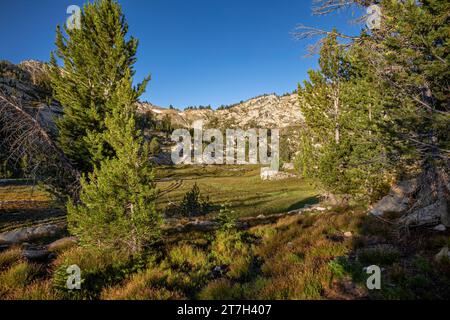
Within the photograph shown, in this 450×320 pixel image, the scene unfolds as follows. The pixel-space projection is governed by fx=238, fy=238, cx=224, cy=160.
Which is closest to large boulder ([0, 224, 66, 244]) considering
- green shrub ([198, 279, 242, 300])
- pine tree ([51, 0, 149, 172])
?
pine tree ([51, 0, 149, 172])

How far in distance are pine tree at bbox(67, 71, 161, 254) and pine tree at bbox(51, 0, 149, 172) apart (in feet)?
13.2

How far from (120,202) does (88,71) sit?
771 cm

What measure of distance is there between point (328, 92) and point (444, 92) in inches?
333

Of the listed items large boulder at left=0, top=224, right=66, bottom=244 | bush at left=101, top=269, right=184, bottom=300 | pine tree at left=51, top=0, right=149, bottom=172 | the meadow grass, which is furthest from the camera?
the meadow grass

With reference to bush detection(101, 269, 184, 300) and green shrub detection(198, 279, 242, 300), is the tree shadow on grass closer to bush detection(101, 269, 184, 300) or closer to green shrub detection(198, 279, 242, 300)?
green shrub detection(198, 279, 242, 300)

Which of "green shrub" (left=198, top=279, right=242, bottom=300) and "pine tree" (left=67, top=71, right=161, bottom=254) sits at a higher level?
"pine tree" (left=67, top=71, right=161, bottom=254)

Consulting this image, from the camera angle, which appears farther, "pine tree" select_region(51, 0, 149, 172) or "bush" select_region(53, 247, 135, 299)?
"pine tree" select_region(51, 0, 149, 172)

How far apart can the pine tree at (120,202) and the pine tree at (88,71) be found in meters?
4.03

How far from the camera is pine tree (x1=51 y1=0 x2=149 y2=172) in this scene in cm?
1120

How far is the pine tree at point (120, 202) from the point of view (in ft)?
23.2

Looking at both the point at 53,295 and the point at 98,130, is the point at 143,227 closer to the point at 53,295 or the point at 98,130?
the point at 53,295

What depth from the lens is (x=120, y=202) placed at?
7367 mm

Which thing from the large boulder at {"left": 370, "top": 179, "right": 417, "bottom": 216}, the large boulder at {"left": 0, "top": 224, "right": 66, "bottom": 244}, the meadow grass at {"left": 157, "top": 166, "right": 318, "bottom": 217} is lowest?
the meadow grass at {"left": 157, "top": 166, "right": 318, "bottom": 217}
